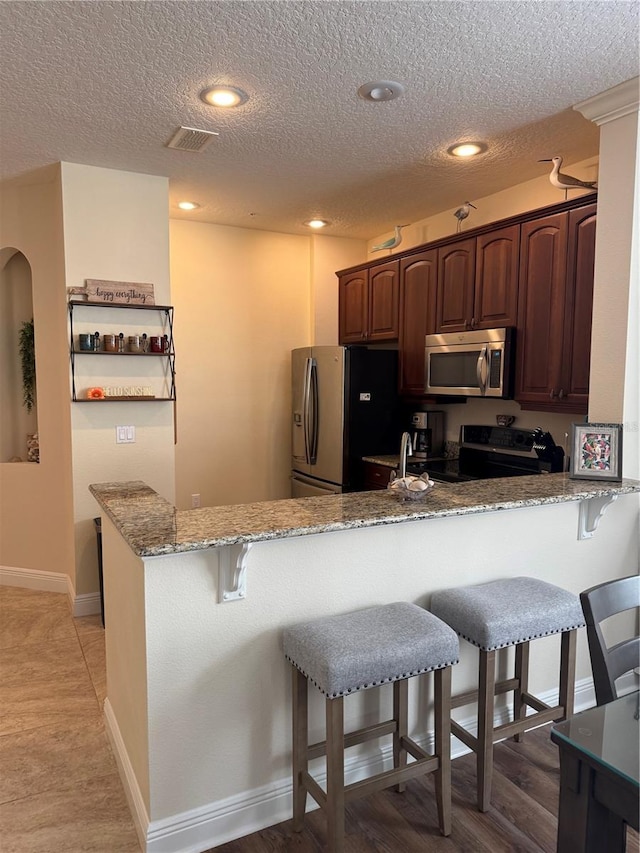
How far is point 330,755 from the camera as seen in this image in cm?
168

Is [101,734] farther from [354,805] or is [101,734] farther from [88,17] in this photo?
[88,17]

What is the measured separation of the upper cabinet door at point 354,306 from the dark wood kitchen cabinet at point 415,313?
0.51m

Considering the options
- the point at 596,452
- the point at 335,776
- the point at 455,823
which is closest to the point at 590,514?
the point at 596,452

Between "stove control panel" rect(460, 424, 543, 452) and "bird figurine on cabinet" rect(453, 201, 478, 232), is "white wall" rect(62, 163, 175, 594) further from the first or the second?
"stove control panel" rect(460, 424, 543, 452)

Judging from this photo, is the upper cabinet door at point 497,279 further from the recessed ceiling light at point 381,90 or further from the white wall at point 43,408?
the white wall at point 43,408

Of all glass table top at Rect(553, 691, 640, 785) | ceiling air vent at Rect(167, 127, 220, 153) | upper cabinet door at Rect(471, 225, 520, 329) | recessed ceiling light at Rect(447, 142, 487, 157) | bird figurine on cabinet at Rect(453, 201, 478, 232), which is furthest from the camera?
bird figurine on cabinet at Rect(453, 201, 478, 232)

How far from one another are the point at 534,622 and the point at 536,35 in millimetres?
2096

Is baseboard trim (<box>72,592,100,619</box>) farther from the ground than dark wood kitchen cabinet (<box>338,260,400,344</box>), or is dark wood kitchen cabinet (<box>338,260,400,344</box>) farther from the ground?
dark wood kitchen cabinet (<box>338,260,400,344</box>)

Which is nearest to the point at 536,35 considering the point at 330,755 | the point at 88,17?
the point at 88,17

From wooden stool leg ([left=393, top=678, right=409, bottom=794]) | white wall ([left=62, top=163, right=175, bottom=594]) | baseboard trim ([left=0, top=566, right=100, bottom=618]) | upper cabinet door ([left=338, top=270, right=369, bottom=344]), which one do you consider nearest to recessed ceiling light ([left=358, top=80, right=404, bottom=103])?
white wall ([left=62, top=163, right=175, bottom=594])

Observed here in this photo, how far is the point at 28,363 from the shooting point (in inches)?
169

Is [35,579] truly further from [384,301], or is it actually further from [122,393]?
[384,301]

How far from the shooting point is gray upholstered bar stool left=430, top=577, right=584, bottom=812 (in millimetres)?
1960

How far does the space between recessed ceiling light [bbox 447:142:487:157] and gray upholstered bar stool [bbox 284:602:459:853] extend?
2.47 m
